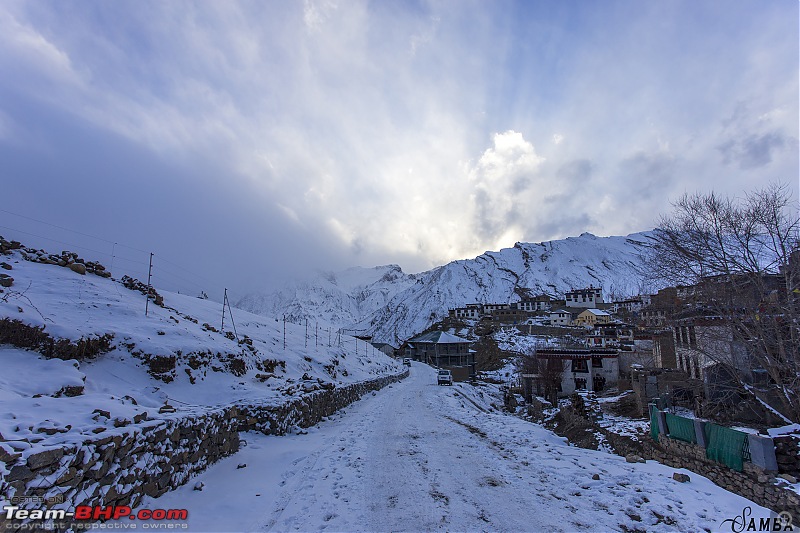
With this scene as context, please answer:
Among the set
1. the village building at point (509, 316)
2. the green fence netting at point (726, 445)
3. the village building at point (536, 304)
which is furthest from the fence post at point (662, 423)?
the village building at point (536, 304)

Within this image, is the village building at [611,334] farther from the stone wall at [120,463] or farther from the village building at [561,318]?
the stone wall at [120,463]

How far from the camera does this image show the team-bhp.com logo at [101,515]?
389cm

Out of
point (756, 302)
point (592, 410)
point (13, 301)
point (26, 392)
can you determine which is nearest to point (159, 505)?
point (26, 392)

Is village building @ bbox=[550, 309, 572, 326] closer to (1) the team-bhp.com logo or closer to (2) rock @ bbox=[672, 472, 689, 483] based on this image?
(2) rock @ bbox=[672, 472, 689, 483]

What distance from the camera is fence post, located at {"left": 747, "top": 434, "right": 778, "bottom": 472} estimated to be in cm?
1099

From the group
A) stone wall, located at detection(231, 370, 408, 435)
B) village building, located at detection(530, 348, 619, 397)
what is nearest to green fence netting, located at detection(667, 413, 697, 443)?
stone wall, located at detection(231, 370, 408, 435)

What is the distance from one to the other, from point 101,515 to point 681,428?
20.3 meters

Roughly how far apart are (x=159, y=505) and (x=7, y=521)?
2623mm

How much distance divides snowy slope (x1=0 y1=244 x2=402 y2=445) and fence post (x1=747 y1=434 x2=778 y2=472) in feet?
49.4

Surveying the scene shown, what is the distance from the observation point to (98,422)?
221 inches

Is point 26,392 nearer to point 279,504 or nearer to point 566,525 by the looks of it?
point 279,504

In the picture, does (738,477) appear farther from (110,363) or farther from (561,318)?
(561,318)

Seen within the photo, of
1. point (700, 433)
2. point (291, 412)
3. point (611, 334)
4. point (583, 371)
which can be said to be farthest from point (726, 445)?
point (611, 334)

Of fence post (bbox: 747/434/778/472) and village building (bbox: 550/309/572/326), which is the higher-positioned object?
village building (bbox: 550/309/572/326)
